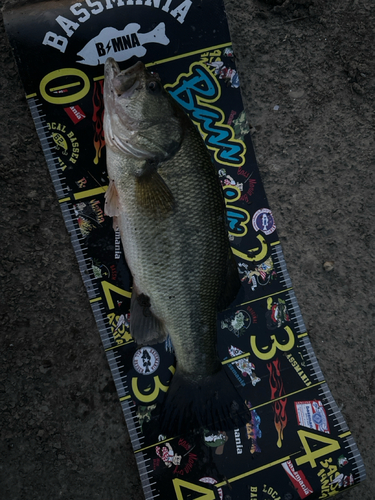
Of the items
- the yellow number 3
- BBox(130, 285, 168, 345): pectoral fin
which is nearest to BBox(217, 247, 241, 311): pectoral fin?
BBox(130, 285, 168, 345): pectoral fin

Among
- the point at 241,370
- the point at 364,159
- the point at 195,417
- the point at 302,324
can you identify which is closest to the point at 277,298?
the point at 302,324

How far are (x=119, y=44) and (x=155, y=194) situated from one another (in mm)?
972

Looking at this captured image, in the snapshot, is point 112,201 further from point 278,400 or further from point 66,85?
point 278,400

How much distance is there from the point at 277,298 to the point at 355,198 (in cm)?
87

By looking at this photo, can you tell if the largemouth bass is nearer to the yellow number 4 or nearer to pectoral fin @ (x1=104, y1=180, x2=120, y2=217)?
pectoral fin @ (x1=104, y1=180, x2=120, y2=217)

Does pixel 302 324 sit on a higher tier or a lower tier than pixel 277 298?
lower

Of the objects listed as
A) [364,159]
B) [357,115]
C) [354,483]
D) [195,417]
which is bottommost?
[354,483]

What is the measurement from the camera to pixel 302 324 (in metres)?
2.24

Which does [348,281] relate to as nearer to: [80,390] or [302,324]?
[302,324]

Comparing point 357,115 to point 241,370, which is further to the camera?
point 357,115

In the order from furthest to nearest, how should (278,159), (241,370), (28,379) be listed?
(278,159), (241,370), (28,379)

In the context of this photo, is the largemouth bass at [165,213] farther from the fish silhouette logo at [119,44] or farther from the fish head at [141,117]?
the fish silhouette logo at [119,44]

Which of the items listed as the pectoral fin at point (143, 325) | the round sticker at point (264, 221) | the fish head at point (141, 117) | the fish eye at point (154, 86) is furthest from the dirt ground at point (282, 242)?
the fish eye at point (154, 86)

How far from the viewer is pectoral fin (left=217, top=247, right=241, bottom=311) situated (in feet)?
6.34
